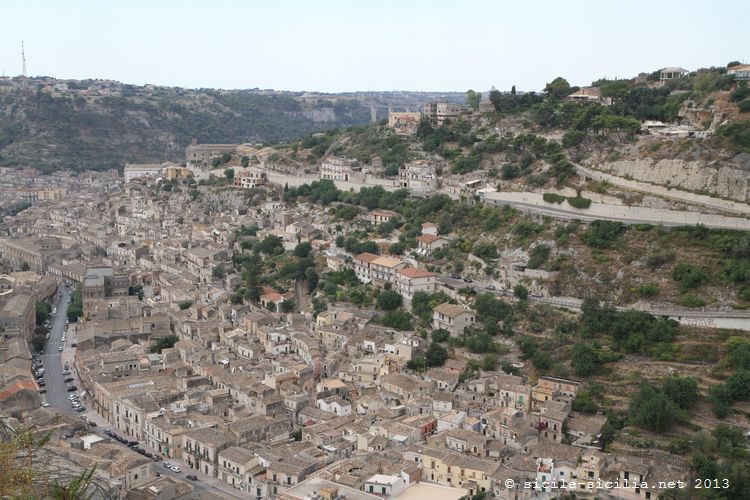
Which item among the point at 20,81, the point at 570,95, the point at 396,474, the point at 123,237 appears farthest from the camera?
the point at 20,81

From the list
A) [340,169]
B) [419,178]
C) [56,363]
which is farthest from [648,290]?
[340,169]

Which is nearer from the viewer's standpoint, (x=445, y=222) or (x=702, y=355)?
(x=702, y=355)

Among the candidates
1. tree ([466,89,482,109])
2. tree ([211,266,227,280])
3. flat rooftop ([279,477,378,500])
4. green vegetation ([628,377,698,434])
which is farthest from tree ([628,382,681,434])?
tree ([466,89,482,109])

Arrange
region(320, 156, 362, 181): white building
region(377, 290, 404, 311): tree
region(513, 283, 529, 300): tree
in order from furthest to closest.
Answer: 1. region(320, 156, 362, 181): white building
2. region(377, 290, 404, 311): tree
3. region(513, 283, 529, 300): tree

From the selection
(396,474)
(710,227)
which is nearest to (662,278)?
(710,227)

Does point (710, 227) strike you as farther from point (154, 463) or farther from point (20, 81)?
point (20, 81)

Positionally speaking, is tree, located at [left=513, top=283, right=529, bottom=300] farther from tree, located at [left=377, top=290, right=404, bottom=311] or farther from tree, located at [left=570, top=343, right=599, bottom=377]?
tree, located at [left=377, top=290, right=404, bottom=311]

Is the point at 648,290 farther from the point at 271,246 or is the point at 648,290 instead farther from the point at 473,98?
the point at 473,98
